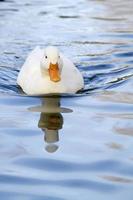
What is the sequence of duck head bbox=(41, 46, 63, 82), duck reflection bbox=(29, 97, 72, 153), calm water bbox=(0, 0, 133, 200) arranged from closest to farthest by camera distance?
calm water bbox=(0, 0, 133, 200) → duck reflection bbox=(29, 97, 72, 153) → duck head bbox=(41, 46, 63, 82)

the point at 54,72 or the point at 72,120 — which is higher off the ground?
the point at 54,72

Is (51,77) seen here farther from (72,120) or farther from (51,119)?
(72,120)

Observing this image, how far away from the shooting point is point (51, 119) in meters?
7.80

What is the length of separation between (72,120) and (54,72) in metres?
1.18

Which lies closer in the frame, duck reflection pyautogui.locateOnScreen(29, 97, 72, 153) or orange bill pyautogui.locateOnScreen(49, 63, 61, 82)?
duck reflection pyautogui.locateOnScreen(29, 97, 72, 153)

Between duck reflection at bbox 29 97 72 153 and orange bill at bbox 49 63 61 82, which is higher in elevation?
orange bill at bbox 49 63 61 82

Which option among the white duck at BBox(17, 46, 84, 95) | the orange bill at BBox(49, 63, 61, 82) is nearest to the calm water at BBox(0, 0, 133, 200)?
the white duck at BBox(17, 46, 84, 95)

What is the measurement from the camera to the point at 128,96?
29.1ft

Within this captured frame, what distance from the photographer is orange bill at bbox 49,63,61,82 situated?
8742mm

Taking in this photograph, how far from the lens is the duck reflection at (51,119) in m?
6.94

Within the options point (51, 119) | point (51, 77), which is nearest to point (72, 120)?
point (51, 119)

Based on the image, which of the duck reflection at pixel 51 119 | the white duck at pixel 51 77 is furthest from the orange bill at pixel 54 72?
the duck reflection at pixel 51 119

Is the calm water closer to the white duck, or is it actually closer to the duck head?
the white duck

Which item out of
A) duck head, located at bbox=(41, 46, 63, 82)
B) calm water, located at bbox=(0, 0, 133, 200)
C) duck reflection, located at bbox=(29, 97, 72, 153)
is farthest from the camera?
duck head, located at bbox=(41, 46, 63, 82)
